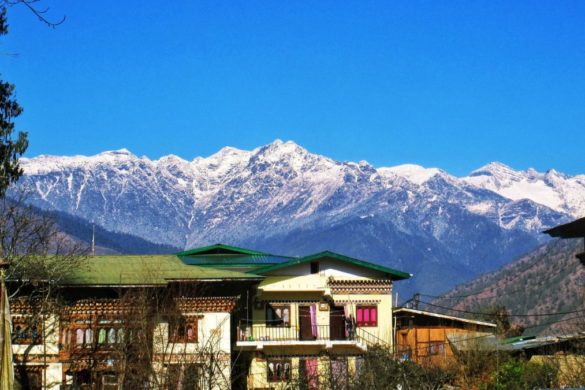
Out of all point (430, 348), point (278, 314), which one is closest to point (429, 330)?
point (430, 348)

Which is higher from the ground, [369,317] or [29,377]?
[369,317]

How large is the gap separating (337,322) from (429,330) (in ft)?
25.6

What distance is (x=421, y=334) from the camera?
7219cm

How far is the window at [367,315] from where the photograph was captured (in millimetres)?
67562

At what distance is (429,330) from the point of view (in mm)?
72188

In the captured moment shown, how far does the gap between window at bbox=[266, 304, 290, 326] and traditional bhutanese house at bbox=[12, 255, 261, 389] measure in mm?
6055

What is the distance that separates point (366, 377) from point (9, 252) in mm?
16586

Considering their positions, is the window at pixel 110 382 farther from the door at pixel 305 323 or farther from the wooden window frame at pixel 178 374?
the door at pixel 305 323

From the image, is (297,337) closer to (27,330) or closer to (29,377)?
(29,377)

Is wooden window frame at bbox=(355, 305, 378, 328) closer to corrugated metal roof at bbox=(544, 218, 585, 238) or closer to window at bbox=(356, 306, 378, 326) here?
window at bbox=(356, 306, 378, 326)

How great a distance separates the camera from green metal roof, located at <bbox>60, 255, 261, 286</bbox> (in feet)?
190

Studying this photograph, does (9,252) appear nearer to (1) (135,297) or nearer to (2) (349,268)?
(1) (135,297)

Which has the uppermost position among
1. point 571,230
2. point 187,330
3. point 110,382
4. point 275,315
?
point 571,230

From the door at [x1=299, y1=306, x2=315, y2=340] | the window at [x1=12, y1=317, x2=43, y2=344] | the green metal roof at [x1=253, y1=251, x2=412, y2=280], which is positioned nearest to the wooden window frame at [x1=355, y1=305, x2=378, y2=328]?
the green metal roof at [x1=253, y1=251, x2=412, y2=280]
